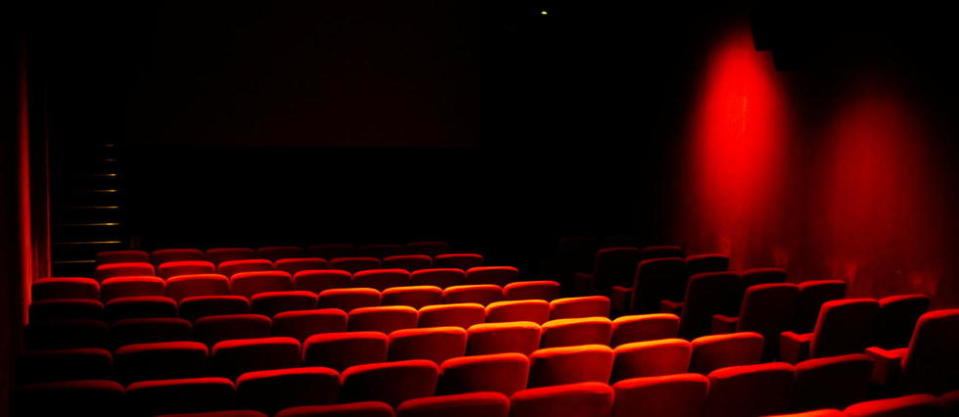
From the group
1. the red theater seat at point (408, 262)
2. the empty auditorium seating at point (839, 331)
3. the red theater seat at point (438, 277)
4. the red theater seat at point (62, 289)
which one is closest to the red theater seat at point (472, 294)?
the red theater seat at point (438, 277)

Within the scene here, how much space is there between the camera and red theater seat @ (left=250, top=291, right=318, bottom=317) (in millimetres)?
4844

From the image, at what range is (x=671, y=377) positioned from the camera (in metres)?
2.96

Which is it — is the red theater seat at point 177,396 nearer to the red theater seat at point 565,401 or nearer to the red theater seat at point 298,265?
the red theater seat at point 565,401

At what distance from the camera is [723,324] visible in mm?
5066

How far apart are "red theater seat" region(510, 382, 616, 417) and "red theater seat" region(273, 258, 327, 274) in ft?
13.3

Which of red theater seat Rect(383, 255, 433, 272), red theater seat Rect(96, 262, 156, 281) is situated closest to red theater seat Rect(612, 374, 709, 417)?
red theater seat Rect(383, 255, 433, 272)

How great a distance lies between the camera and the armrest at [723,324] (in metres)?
5.02

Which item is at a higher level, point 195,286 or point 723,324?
point 195,286

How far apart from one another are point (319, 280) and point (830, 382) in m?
3.66

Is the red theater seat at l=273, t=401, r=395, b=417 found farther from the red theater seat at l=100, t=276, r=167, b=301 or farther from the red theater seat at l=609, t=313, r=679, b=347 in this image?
the red theater seat at l=100, t=276, r=167, b=301

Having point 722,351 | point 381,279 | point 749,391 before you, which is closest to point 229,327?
point 381,279

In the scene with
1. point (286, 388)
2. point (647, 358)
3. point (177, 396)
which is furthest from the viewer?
point (647, 358)

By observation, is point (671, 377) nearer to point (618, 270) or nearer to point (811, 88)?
point (618, 270)

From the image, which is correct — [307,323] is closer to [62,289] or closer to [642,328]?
[642,328]
